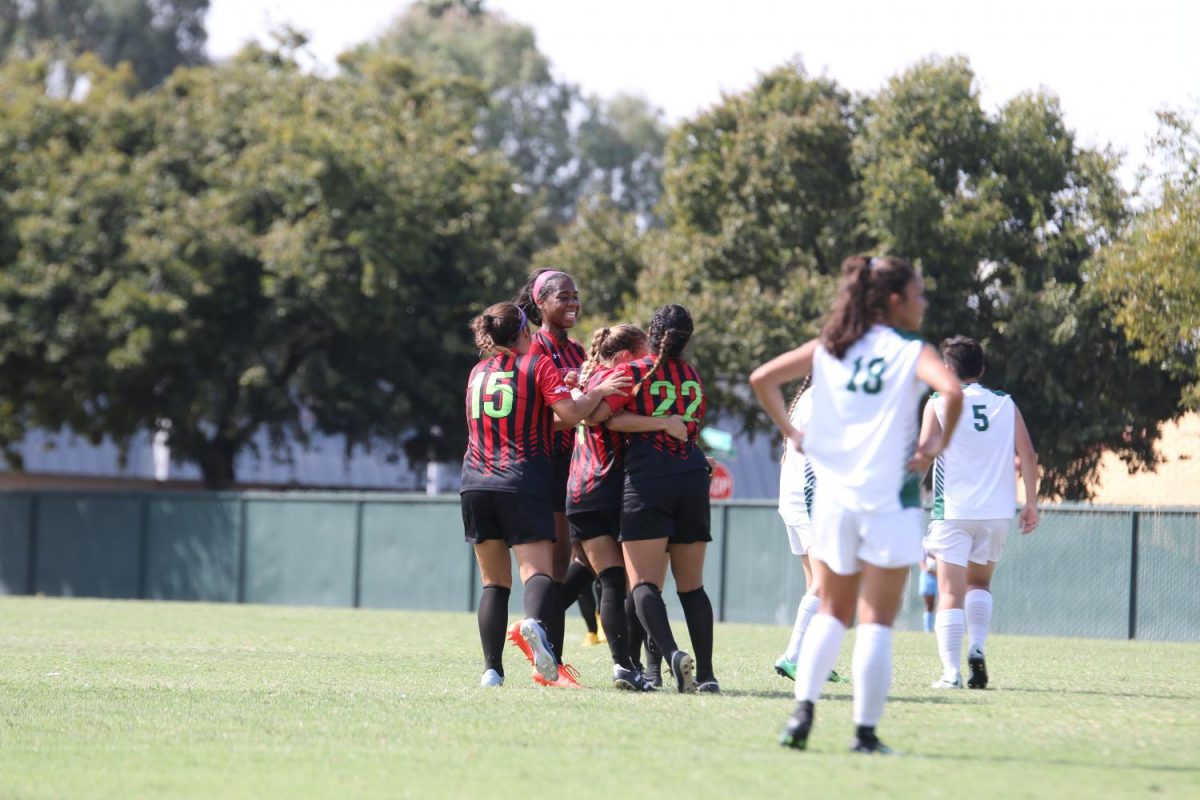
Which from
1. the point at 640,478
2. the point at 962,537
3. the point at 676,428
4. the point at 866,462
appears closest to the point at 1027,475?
the point at 962,537

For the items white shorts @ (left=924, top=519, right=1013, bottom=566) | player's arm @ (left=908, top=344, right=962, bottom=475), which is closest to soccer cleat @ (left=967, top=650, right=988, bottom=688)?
white shorts @ (left=924, top=519, right=1013, bottom=566)

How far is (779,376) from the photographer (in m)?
6.84

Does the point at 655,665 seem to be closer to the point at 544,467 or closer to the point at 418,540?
the point at 544,467

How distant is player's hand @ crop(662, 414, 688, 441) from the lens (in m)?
9.05

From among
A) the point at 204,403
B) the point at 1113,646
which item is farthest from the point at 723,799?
the point at 204,403

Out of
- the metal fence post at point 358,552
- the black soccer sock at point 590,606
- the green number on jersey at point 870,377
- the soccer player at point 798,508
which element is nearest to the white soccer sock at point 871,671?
the green number on jersey at point 870,377

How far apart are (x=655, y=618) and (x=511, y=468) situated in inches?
44.5

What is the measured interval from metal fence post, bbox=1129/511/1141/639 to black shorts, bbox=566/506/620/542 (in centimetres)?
1311

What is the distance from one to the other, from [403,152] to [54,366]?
8.10 m

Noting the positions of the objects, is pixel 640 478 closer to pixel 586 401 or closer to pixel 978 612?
pixel 586 401

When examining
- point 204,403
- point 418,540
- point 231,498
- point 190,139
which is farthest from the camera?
point 190,139

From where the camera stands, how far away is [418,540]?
2786 centimetres

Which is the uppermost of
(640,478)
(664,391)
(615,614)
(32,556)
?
(664,391)

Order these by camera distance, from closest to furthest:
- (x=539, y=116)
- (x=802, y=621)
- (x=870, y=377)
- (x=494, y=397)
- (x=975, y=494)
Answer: (x=870, y=377) < (x=494, y=397) < (x=975, y=494) < (x=802, y=621) < (x=539, y=116)
